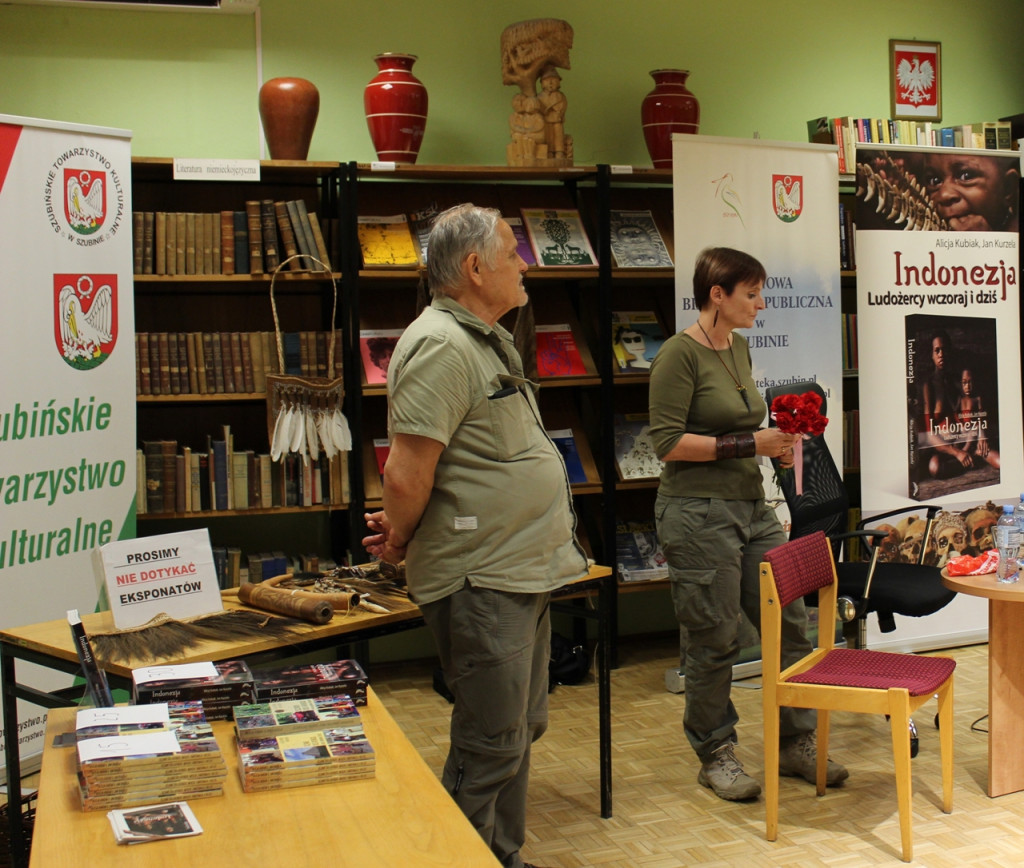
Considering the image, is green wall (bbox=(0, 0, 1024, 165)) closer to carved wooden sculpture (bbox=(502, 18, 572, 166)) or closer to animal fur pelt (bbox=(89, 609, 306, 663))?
carved wooden sculpture (bbox=(502, 18, 572, 166))

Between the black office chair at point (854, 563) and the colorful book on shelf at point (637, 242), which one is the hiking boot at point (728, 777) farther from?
the colorful book on shelf at point (637, 242)

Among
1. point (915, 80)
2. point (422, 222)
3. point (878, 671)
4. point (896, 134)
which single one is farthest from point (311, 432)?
point (915, 80)

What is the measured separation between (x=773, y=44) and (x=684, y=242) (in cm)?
171

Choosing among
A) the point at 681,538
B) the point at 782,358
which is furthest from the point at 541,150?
the point at 681,538

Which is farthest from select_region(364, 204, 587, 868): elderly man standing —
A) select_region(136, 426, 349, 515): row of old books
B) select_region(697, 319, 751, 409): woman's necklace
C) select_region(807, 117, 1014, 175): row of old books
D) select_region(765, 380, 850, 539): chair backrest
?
select_region(807, 117, 1014, 175): row of old books

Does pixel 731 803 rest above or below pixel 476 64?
below

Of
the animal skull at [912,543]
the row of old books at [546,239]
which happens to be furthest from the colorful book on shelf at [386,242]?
the animal skull at [912,543]

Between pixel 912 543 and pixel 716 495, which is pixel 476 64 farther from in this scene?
pixel 912 543

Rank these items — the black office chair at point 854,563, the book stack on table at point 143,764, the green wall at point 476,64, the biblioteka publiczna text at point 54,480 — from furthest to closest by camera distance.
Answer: the green wall at point 476,64 → the black office chair at point 854,563 → the biblioteka publiczna text at point 54,480 → the book stack on table at point 143,764

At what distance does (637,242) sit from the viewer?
202 inches

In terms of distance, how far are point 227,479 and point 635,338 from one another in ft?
6.35

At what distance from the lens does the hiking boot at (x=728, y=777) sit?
11.3 feet

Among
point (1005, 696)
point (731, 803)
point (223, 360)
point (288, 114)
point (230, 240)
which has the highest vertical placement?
point (288, 114)

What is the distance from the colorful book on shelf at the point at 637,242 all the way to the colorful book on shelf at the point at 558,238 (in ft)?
0.44
